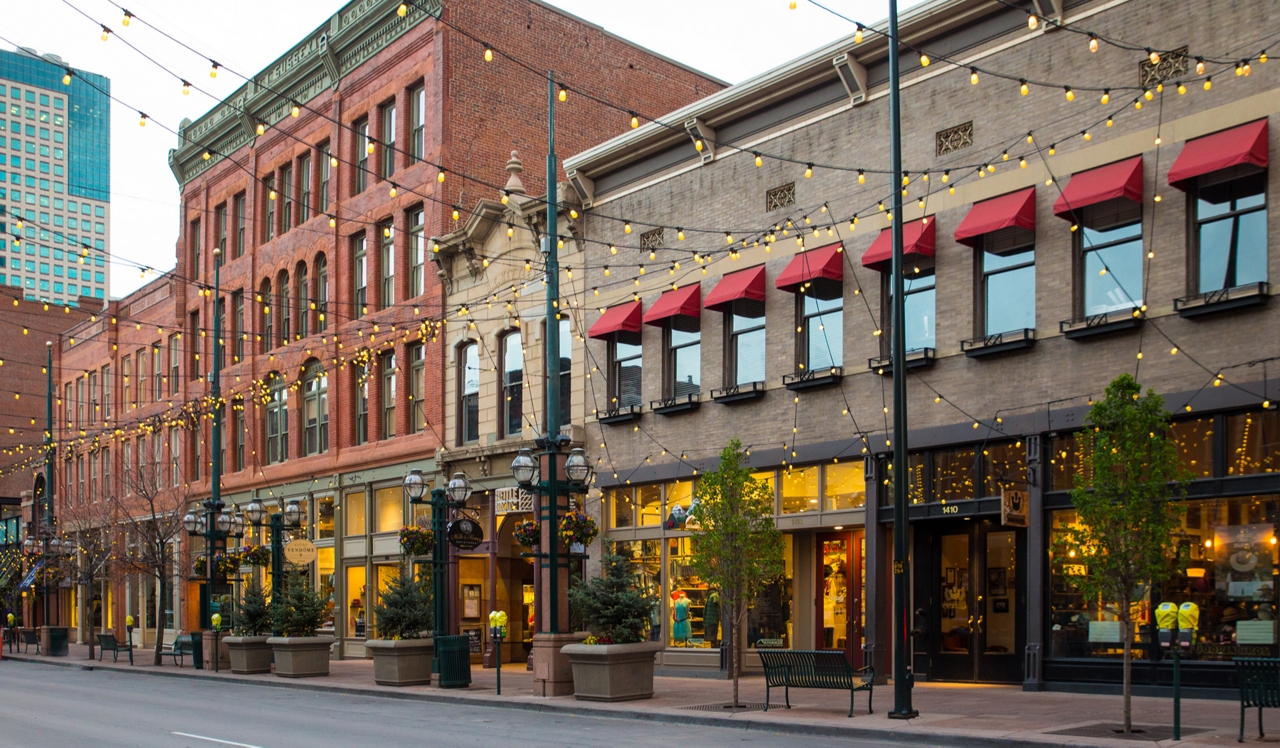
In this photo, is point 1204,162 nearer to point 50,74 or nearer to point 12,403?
point 12,403

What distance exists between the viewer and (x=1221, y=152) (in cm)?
1709

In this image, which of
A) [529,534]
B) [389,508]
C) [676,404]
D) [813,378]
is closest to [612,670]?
[529,534]

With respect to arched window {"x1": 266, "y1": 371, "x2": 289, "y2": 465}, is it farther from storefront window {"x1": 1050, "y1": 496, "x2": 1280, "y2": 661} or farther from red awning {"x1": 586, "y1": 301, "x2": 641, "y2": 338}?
storefront window {"x1": 1050, "y1": 496, "x2": 1280, "y2": 661}

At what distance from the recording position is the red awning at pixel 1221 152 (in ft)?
55.1

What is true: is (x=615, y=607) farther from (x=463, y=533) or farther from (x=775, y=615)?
(x=463, y=533)

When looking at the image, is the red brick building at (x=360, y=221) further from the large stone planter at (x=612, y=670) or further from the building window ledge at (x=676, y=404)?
the large stone planter at (x=612, y=670)

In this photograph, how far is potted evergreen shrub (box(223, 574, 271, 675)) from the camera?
29969 millimetres

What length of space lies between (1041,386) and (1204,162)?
13.4ft

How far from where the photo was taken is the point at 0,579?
5641cm

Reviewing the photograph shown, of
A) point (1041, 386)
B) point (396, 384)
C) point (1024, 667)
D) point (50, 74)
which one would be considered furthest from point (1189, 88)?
point (50, 74)

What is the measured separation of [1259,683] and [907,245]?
10.2m

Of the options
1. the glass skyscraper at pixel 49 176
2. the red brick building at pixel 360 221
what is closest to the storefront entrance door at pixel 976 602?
the red brick building at pixel 360 221

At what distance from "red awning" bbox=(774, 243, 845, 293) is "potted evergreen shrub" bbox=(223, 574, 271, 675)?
1487 cm

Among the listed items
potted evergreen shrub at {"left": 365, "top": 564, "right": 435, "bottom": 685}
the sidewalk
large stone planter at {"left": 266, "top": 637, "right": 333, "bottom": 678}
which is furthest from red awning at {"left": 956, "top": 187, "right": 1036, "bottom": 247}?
large stone planter at {"left": 266, "top": 637, "right": 333, "bottom": 678}
